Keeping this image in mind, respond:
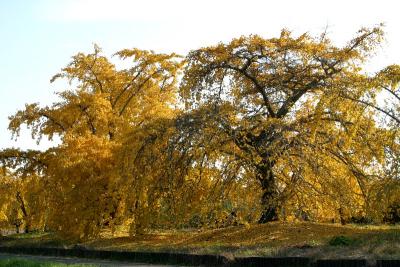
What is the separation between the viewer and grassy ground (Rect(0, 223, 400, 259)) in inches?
496

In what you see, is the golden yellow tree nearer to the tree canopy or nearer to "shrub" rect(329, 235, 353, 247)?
the tree canopy

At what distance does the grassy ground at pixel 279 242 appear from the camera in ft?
41.3

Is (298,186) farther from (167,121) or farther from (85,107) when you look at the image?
(85,107)

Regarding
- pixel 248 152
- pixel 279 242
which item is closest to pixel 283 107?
pixel 248 152

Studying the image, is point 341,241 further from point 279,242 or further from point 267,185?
point 267,185

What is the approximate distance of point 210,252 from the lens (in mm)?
14430

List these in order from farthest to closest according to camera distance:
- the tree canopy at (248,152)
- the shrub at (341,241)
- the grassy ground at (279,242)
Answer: the tree canopy at (248,152) → the shrub at (341,241) → the grassy ground at (279,242)

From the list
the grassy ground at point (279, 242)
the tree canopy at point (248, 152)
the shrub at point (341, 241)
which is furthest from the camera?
the tree canopy at point (248, 152)

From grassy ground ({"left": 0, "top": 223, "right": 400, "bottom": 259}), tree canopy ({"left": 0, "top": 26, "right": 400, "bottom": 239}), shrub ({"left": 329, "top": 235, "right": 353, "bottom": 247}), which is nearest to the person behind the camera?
grassy ground ({"left": 0, "top": 223, "right": 400, "bottom": 259})

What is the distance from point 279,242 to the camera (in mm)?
15164

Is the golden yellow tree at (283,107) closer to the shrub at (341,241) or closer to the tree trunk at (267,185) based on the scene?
the tree trunk at (267,185)

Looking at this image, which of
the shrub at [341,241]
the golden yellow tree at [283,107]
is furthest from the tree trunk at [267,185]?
the shrub at [341,241]

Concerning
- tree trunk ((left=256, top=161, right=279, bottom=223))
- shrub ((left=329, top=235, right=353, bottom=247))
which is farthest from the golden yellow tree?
shrub ((left=329, top=235, right=353, bottom=247))

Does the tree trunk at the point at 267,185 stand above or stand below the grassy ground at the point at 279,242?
above
